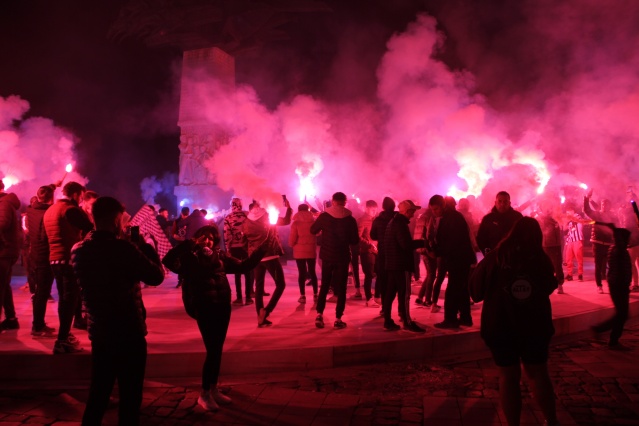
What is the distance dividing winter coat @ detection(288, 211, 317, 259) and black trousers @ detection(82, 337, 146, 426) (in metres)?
5.40

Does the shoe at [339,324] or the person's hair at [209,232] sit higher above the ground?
the person's hair at [209,232]

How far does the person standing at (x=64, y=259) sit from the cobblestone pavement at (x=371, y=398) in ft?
1.59

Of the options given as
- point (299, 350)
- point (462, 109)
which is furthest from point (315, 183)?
point (299, 350)

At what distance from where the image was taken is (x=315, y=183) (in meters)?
28.4

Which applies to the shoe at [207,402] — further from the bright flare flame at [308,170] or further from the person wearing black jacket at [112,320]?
the bright flare flame at [308,170]

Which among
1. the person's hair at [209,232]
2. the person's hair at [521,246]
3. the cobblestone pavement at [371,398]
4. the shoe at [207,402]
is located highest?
the person's hair at [209,232]

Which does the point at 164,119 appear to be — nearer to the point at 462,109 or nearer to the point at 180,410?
the point at 462,109

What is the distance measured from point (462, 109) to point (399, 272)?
17598mm

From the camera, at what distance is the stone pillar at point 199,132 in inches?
1171

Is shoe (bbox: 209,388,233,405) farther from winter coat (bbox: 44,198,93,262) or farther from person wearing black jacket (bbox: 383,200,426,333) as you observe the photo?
person wearing black jacket (bbox: 383,200,426,333)

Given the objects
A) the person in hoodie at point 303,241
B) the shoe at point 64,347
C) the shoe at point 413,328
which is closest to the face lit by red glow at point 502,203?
the shoe at point 413,328

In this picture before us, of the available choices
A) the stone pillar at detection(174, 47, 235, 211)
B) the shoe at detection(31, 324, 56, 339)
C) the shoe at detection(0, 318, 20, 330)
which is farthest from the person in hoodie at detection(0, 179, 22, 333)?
the stone pillar at detection(174, 47, 235, 211)

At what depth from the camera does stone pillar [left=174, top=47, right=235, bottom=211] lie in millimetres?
29750

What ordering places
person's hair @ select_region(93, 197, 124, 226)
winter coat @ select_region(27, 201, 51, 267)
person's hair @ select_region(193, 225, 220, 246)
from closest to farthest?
1. person's hair @ select_region(93, 197, 124, 226)
2. person's hair @ select_region(193, 225, 220, 246)
3. winter coat @ select_region(27, 201, 51, 267)
